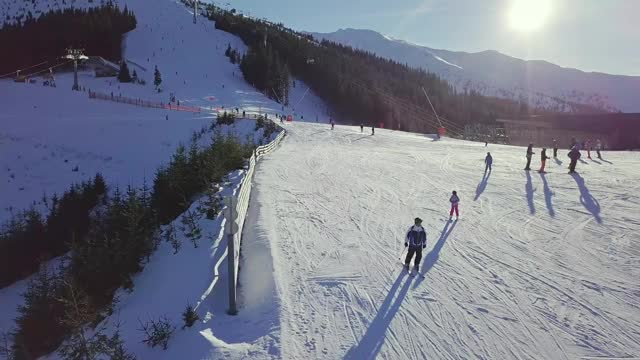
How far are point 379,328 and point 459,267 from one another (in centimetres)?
364

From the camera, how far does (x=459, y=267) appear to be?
10297 mm

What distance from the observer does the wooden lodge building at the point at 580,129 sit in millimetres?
59625

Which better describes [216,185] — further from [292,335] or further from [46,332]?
[292,335]

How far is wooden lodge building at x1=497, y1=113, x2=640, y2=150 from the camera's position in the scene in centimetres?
5962

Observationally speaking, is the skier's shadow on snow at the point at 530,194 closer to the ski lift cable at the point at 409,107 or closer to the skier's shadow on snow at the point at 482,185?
the skier's shadow on snow at the point at 482,185

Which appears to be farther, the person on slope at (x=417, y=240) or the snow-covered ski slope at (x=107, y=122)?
the snow-covered ski slope at (x=107, y=122)

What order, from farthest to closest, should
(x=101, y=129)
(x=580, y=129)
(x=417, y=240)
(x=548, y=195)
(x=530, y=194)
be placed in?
(x=580, y=129)
(x=101, y=129)
(x=530, y=194)
(x=548, y=195)
(x=417, y=240)

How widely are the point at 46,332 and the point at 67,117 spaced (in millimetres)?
42343

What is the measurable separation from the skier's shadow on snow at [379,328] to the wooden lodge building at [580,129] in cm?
5244

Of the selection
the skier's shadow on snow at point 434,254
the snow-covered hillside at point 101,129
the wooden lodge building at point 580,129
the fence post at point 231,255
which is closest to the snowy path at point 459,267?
the skier's shadow on snow at point 434,254

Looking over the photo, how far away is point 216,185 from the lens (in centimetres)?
1378

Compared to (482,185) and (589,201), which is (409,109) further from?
(589,201)

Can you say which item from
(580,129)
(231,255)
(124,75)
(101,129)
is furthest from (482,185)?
(124,75)

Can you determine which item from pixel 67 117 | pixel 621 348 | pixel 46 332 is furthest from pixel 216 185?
pixel 67 117
